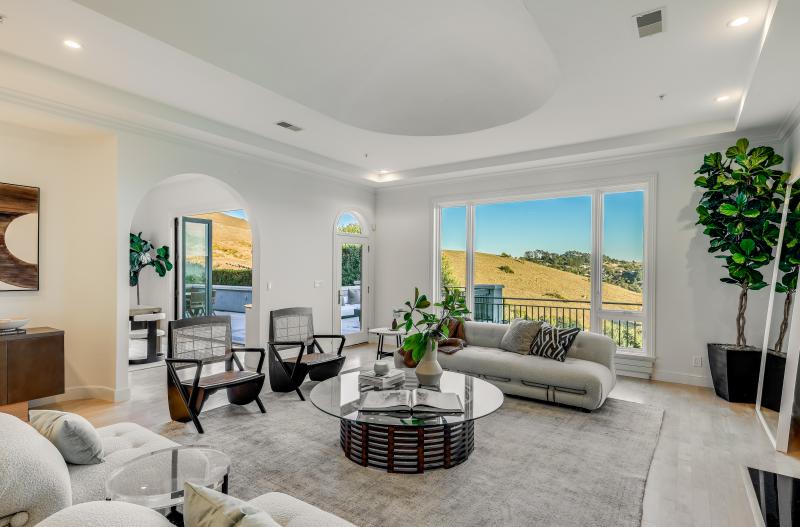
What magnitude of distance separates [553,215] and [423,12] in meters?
4.04

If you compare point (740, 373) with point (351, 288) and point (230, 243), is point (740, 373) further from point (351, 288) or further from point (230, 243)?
point (230, 243)

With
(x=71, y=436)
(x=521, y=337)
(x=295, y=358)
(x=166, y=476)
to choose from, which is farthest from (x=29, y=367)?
(x=521, y=337)

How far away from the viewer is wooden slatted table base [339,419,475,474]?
110 inches

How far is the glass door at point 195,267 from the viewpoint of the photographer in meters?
7.60

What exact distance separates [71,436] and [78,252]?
3.19 meters

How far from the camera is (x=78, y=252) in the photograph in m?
4.38

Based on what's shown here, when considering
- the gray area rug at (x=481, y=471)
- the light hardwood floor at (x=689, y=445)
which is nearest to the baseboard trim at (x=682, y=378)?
the light hardwood floor at (x=689, y=445)

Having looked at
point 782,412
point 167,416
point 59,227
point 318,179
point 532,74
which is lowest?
point 167,416

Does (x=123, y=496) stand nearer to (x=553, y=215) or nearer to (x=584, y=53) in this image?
(x=584, y=53)

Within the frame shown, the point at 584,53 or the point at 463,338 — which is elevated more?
the point at 584,53

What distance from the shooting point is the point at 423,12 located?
2803 mm

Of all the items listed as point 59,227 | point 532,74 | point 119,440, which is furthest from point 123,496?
point 532,74

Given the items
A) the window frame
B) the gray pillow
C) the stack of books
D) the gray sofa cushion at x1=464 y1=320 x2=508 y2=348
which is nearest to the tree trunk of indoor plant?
the window frame

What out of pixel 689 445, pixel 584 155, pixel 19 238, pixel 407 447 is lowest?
pixel 689 445
